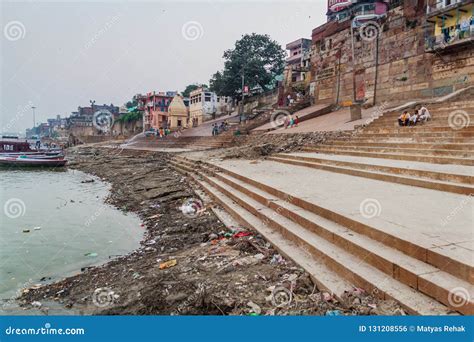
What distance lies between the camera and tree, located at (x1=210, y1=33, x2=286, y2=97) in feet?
117

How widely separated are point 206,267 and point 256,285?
3.02ft

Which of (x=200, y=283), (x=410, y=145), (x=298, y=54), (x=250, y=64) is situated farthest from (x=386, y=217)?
(x=298, y=54)

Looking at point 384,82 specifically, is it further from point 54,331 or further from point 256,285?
point 54,331

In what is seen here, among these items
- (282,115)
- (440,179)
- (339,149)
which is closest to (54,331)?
(440,179)

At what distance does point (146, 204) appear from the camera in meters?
9.45

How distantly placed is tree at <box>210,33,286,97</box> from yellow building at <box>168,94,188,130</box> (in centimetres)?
1722
